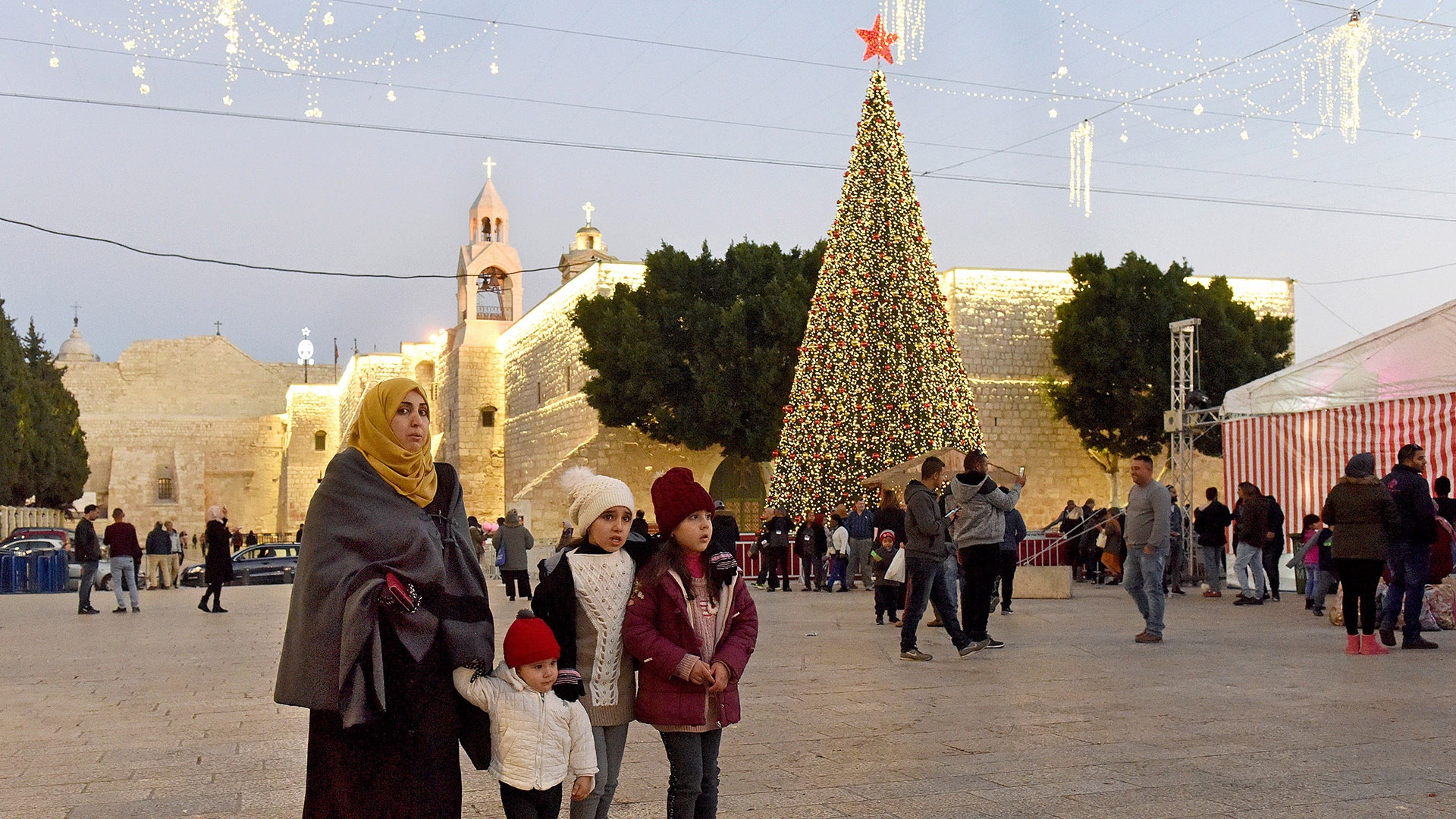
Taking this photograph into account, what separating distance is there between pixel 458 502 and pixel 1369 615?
25.4 ft

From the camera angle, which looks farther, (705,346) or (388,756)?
(705,346)

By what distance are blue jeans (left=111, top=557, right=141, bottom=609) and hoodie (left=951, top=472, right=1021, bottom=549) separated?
1162 cm

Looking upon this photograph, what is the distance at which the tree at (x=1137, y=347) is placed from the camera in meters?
30.1

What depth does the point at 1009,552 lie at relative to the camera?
13.0 meters

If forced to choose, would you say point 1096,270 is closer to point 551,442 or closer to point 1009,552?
point 551,442

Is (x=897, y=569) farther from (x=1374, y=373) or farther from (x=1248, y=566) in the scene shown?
(x=1374, y=373)

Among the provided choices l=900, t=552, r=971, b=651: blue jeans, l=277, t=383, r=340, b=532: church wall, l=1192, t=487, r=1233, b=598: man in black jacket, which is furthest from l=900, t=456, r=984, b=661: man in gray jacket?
l=277, t=383, r=340, b=532: church wall

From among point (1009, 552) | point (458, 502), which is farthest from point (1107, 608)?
point (458, 502)

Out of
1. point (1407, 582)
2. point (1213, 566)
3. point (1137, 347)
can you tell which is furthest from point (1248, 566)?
point (1137, 347)

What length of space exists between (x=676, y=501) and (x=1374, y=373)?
1300 centimetres

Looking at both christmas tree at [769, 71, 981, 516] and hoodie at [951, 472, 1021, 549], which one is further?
christmas tree at [769, 71, 981, 516]

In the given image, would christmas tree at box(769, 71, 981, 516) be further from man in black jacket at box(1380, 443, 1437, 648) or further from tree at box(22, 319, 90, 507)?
tree at box(22, 319, 90, 507)

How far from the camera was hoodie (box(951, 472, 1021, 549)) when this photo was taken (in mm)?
9078

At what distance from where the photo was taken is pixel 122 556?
16.1 meters
